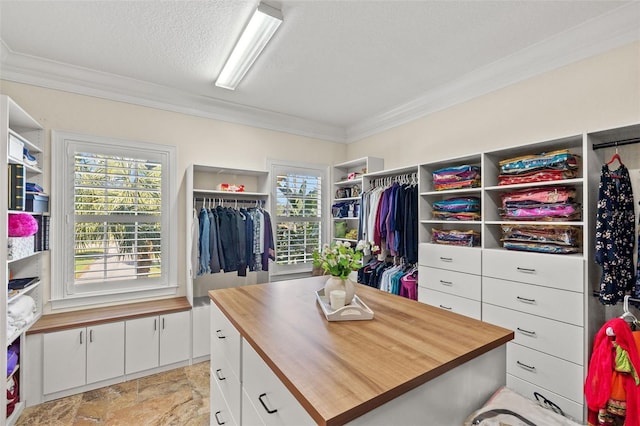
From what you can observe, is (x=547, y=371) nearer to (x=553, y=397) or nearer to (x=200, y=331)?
(x=553, y=397)

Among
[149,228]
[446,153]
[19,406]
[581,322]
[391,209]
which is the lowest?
[19,406]

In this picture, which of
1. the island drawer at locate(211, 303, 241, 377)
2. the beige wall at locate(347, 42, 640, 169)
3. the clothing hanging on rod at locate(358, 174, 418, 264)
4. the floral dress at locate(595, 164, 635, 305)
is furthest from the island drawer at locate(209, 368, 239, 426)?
the beige wall at locate(347, 42, 640, 169)

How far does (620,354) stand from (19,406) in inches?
163

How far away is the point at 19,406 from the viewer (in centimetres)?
230

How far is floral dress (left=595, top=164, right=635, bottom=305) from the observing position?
72.1 inches

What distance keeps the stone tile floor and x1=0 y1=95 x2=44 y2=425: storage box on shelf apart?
230mm

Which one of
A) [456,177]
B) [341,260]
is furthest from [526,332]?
[341,260]

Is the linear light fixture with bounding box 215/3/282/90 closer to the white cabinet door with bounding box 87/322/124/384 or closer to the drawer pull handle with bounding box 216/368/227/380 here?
the drawer pull handle with bounding box 216/368/227/380

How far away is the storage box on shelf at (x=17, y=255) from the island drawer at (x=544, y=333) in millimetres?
3516

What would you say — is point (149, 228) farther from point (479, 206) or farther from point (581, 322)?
point (581, 322)

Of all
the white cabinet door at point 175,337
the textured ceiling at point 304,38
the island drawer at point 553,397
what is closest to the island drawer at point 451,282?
the island drawer at point 553,397

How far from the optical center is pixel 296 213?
13.8 feet

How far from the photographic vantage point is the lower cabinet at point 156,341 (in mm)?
2781

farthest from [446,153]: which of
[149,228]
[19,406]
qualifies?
[19,406]
